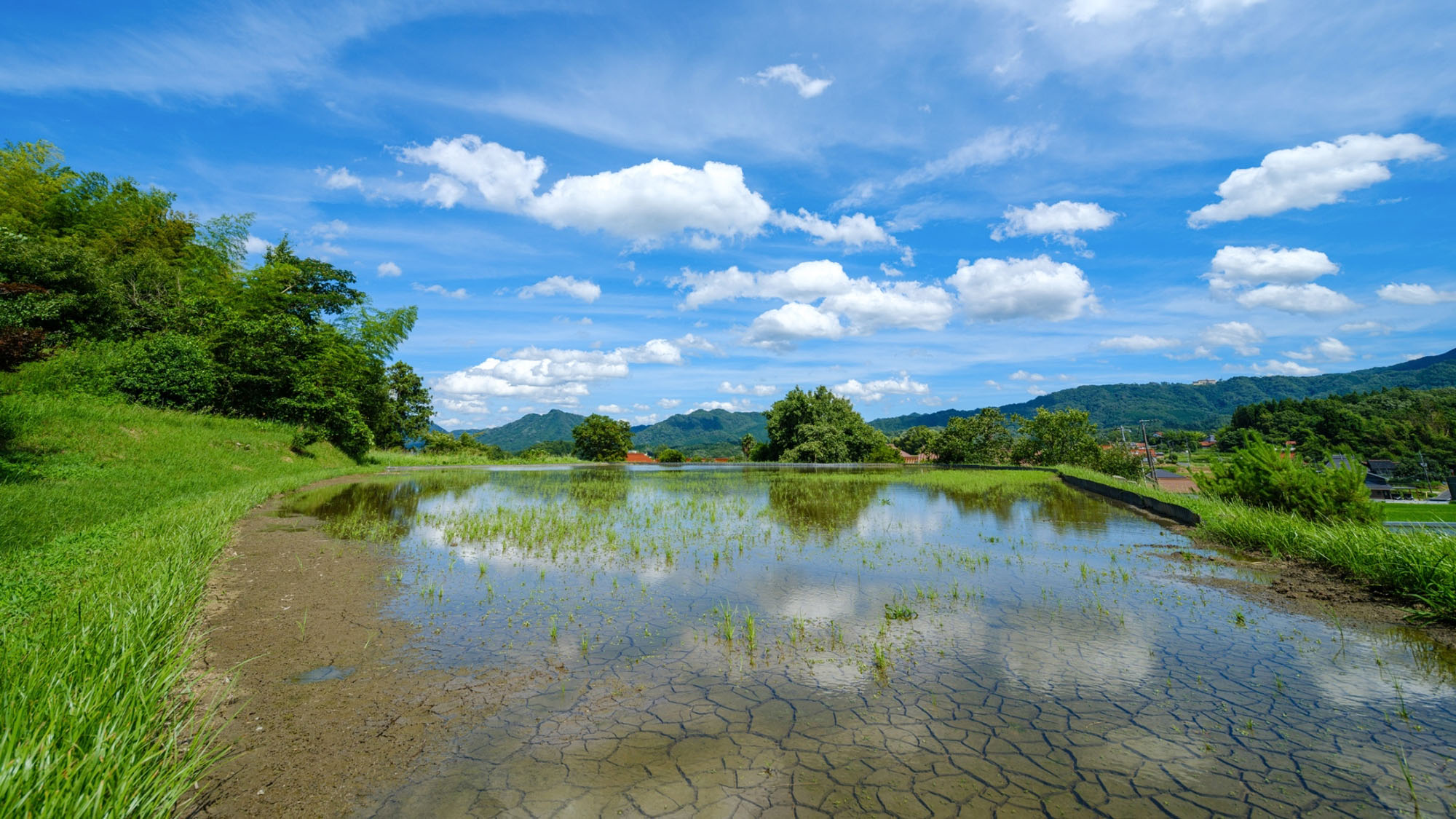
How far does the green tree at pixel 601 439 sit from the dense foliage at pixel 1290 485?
64.5 m

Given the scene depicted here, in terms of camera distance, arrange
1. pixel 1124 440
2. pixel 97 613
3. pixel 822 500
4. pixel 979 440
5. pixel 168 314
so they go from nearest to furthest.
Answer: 1. pixel 97 613
2. pixel 822 500
3. pixel 168 314
4. pixel 1124 440
5. pixel 979 440

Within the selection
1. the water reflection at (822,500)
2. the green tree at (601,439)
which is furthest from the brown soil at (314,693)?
the green tree at (601,439)

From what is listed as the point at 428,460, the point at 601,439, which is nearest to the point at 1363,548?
the point at 428,460

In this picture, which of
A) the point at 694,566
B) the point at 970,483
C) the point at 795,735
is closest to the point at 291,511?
the point at 694,566

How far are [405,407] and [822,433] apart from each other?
42.6 metres

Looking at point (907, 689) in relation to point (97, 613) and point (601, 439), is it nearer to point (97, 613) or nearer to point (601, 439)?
point (97, 613)

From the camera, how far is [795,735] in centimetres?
477

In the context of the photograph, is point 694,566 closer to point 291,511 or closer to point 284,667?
point 284,667

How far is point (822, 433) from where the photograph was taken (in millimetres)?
63156

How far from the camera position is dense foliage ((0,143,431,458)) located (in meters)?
23.7

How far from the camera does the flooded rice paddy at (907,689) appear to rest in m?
3.99

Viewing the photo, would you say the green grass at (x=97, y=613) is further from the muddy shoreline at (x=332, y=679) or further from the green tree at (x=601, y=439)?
the green tree at (x=601, y=439)

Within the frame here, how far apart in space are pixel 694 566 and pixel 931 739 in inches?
266

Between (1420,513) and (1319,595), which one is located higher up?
(1319,595)
